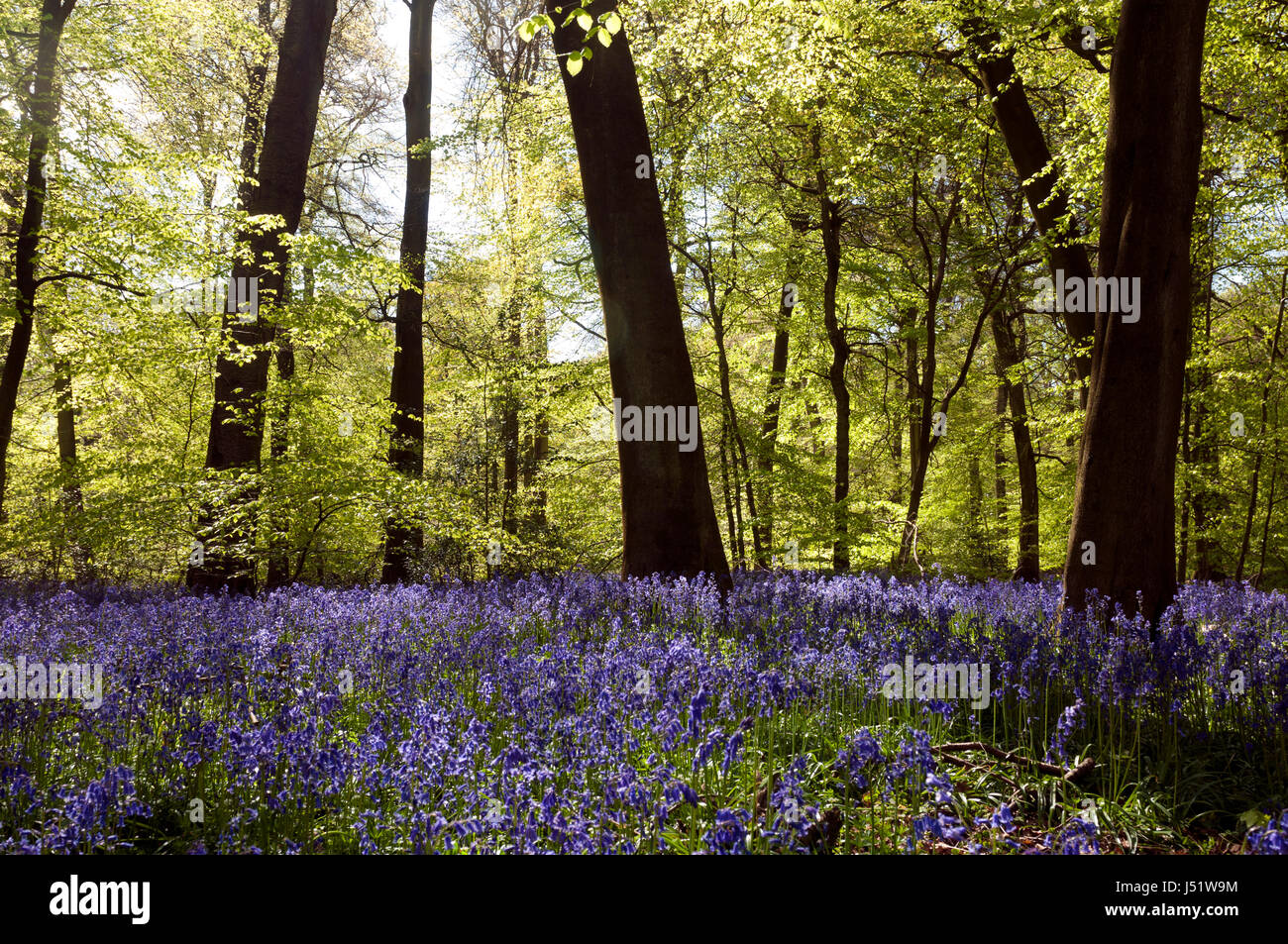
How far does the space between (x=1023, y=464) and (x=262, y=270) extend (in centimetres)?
1417

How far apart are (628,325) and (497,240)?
1040 cm

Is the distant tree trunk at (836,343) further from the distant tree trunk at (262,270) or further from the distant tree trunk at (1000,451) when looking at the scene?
the distant tree trunk at (262,270)

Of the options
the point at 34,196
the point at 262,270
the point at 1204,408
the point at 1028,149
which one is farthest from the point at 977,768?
the point at 1204,408

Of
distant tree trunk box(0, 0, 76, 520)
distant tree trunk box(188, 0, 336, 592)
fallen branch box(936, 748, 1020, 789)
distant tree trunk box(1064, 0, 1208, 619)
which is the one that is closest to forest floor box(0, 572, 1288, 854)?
fallen branch box(936, 748, 1020, 789)

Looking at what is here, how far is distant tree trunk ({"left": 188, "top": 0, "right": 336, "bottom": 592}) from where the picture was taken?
30.0 feet

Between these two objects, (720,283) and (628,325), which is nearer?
(628,325)

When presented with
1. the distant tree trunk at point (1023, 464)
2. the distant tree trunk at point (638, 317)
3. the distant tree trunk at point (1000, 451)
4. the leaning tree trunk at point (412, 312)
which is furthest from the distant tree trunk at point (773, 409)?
the distant tree trunk at point (638, 317)

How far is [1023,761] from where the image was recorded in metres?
3.36

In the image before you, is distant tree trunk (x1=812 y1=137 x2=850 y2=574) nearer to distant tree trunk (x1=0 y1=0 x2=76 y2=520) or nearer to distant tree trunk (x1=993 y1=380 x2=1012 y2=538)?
distant tree trunk (x1=993 y1=380 x2=1012 y2=538)

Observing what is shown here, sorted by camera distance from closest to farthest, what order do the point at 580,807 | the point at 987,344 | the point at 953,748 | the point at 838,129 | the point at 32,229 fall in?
1. the point at 580,807
2. the point at 953,748
3. the point at 32,229
4. the point at 838,129
5. the point at 987,344

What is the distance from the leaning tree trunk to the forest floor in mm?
6393
